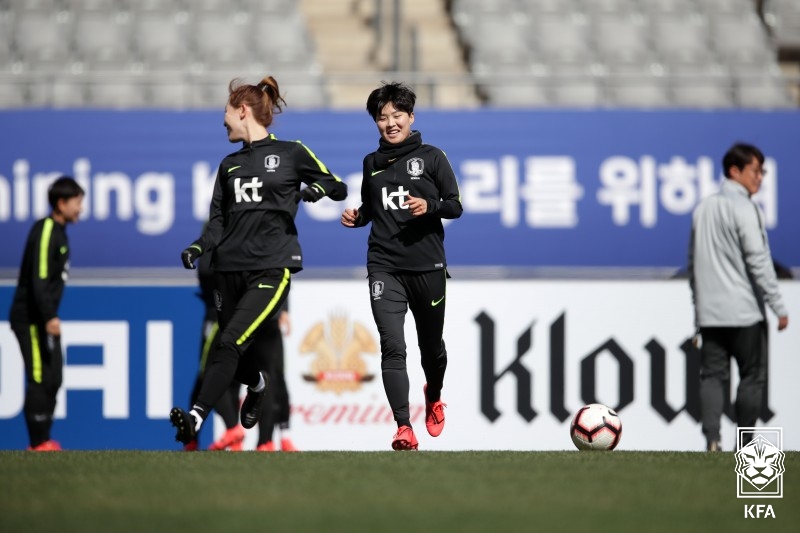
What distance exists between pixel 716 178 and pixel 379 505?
26.8 ft

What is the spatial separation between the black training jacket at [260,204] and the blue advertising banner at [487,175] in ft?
17.4

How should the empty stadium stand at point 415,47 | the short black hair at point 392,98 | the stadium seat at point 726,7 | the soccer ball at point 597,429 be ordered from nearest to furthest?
the short black hair at point 392,98, the soccer ball at point 597,429, the empty stadium stand at point 415,47, the stadium seat at point 726,7

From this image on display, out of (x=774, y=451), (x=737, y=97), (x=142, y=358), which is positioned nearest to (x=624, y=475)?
(x=774, y=451)

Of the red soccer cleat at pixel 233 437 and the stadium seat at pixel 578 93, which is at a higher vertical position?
the stadium seat at pixel 578 93

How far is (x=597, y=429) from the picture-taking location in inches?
267

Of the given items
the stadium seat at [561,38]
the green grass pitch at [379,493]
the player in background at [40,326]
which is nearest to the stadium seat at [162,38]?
the stadium seat at [561,38]

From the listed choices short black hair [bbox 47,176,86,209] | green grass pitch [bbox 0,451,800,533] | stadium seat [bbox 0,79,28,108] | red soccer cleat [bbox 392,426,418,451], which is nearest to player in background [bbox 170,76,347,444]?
green grass pitch [bbox 0,451,800,533]

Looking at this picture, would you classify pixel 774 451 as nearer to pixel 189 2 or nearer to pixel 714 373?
pixel 714 373

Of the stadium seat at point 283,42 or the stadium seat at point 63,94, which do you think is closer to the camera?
the stadium seat at point 63,94

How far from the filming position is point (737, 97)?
1295 cm

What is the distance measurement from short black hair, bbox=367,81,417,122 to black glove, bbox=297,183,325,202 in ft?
1.66

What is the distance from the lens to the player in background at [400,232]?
244 inches

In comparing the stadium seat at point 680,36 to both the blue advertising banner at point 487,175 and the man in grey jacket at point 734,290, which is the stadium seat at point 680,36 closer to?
the blue advertising banner at point 487,175

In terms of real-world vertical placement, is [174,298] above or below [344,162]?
below
